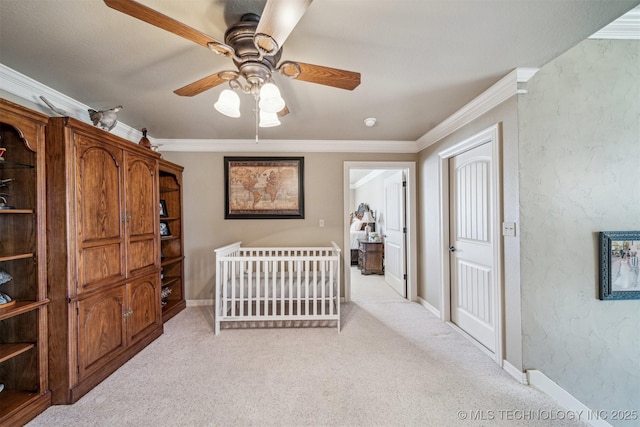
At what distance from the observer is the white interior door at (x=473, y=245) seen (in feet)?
7.86

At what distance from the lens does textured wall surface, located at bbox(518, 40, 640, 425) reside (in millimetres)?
1929

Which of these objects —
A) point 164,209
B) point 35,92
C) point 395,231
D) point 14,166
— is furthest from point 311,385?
point 35,92

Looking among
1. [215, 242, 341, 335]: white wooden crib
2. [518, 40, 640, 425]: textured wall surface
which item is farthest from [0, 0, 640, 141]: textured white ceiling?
A: [215, 242, 341, 335]: white wooden crib

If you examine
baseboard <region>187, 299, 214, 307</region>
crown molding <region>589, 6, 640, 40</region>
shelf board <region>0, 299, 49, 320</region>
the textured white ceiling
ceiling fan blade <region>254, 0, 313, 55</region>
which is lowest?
baseboard <region>187, 299, 214, 307</region>

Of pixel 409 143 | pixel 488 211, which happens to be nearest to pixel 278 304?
pixel 488 211

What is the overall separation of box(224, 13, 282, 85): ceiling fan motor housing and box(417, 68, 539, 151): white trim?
1.73 meters

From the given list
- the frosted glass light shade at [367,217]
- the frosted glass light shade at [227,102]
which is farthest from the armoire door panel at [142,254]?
the frosted glass light shade at [367,217]

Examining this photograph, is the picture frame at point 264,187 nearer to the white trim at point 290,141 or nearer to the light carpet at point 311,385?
the white trim at point 290,141

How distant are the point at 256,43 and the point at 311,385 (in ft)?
7.03

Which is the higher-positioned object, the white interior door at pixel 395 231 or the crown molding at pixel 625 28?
the crown molding at pixel 625 28

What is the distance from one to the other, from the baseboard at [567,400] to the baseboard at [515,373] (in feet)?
0.09

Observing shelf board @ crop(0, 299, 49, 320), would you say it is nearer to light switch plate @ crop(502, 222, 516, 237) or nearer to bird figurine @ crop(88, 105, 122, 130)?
bird figurine @ crop(88, 105, 122, 130)

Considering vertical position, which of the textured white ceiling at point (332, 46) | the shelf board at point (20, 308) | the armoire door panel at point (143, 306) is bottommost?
the armoire door panel at point (143, 306)

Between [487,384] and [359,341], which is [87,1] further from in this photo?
[487,384]
